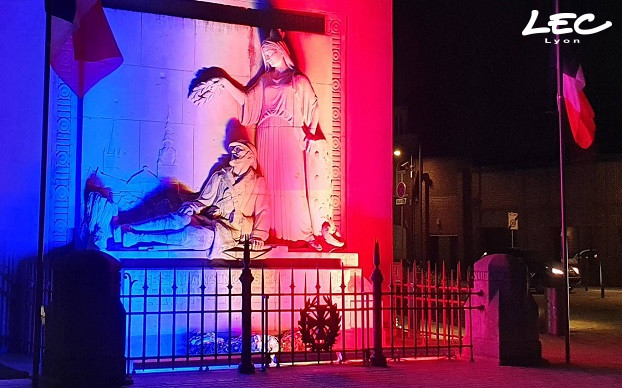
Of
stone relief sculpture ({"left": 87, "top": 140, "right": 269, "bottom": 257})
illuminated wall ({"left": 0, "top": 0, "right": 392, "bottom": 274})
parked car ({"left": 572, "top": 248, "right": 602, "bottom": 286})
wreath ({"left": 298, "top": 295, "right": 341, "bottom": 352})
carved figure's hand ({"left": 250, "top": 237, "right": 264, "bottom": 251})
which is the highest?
illuminated wall ({"left": 0, "top": 0, "right": 392, "bottom": 274})

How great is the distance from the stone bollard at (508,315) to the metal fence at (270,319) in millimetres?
459

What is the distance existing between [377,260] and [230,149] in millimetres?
5233

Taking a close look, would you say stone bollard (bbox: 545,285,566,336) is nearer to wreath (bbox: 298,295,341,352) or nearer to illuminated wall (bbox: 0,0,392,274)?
illuminated wall (bbox: 0,0,392,274)

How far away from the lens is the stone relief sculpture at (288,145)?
15.8 metres

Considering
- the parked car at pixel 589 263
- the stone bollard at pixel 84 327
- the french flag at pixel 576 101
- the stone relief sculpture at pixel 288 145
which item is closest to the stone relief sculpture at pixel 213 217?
the stone relief sculpture at pixel 288 145

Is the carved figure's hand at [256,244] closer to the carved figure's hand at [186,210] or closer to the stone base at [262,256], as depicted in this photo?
the stone base at [262,256]

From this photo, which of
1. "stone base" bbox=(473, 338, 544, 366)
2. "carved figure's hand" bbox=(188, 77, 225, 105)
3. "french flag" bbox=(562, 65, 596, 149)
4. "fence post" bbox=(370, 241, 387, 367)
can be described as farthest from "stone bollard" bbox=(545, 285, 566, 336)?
"carved figure's hand" bbox=(188, 77, 225, 105)

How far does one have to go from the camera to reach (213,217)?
15258 millimetres

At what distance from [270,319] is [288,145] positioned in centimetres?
354

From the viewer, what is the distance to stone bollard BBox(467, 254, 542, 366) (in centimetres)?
1196

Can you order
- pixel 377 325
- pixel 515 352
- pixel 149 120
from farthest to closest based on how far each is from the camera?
pixel 149 120
pixel 515 352
pixel 377 325

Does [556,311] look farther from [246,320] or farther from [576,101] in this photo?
[246,320]

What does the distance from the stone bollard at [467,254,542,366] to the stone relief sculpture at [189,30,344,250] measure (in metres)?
4.53

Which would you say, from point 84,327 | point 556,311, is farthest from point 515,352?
point 84,327
